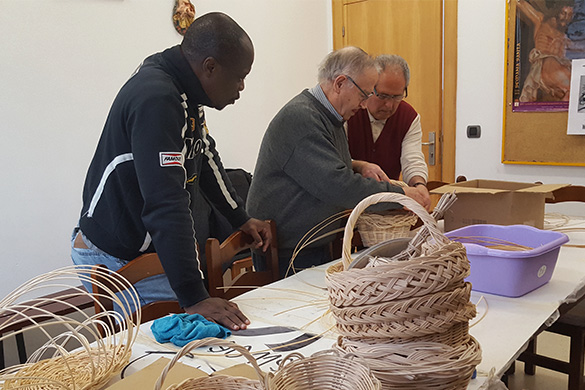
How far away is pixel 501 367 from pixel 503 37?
9.30 ft

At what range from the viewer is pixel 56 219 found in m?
2.67

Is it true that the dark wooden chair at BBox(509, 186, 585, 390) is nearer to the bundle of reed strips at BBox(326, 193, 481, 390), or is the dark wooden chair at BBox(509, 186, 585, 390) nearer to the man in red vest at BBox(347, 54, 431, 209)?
the man in red vest at BBox(347, 54, 431, 209)

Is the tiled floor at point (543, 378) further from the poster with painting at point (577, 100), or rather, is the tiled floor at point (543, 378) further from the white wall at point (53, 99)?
the white wall at point (53, 99)

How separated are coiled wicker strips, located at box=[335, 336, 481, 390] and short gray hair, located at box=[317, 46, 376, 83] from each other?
1.25 m

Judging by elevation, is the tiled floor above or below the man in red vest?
below

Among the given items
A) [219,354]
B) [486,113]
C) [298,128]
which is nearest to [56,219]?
[298,128]

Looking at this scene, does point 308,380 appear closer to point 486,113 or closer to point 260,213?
point 260,213

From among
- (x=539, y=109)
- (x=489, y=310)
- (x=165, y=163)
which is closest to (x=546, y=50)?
(x=539, y=109)

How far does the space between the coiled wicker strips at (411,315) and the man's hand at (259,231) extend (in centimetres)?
91

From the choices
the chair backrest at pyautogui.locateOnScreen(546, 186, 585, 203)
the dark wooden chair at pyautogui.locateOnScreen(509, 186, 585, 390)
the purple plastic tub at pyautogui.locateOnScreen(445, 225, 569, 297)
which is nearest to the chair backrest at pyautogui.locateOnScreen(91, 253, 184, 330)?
the purple plastic tub at pyautogui.locateOnScreen(445, 225, 569, 297)

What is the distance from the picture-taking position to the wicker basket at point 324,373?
0.75m

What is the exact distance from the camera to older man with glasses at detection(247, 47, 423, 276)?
174cm

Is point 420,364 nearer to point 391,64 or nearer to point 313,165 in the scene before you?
point 313,165

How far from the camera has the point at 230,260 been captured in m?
1.66
